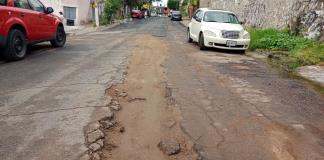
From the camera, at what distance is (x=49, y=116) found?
5.90 meters

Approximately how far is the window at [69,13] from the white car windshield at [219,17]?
69.8 ft

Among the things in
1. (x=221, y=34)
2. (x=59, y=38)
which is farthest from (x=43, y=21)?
(x=221, y=34)

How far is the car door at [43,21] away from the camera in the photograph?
41.5 ft

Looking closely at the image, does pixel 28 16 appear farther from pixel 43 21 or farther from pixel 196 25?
pixel 196 25

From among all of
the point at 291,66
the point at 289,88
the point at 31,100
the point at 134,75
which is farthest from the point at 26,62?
the point at 291,66

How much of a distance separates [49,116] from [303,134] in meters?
3.49

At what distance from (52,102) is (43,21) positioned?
686cm

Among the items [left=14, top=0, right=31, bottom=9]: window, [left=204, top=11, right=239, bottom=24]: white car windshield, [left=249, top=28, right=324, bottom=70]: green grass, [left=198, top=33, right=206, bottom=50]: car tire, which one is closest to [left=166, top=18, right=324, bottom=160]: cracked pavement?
[left=249, top=28, right=324, bottom=70]: green grass

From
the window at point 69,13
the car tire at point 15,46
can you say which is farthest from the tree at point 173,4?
the car tire at point 15,46

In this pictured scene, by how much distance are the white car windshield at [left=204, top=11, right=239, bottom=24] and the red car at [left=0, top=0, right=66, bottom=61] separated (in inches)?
237

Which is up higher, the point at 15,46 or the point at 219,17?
the point at 219,17

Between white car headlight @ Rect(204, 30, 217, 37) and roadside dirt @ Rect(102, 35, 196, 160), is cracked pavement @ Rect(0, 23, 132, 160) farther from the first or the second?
white car headlight @ Rect(204, 30, 217, 37)

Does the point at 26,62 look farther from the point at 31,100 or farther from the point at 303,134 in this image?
the point at 303,134

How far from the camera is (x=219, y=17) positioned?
1639cm
